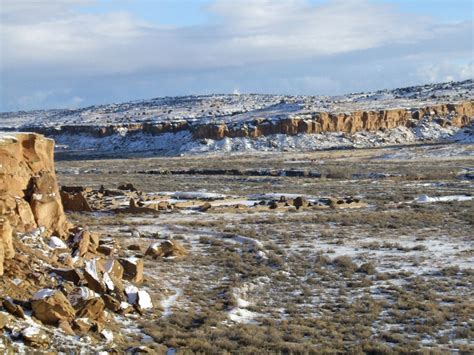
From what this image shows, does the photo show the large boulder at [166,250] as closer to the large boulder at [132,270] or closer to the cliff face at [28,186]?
the cliff face at [28,186]

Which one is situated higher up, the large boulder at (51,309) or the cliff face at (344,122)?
the cliff face at (344,122)

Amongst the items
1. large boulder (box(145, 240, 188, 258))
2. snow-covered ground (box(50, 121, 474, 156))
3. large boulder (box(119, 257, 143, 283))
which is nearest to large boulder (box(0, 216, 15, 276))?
large boulder (box(119, 257, 143, 283))

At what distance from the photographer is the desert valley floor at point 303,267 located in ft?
39.9

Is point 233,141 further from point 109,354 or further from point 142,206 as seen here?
point 109,354

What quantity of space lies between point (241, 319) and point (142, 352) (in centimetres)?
316

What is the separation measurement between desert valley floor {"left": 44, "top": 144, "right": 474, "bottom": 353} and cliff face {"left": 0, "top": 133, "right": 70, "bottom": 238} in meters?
3.10

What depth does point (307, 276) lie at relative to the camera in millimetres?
17656

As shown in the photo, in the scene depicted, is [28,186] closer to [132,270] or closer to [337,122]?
[132,270]

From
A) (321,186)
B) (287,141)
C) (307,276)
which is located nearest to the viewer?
(307,276)

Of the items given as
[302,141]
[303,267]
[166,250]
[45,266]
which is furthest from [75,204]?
[302,141]

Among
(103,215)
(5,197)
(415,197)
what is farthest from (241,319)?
(415,197)

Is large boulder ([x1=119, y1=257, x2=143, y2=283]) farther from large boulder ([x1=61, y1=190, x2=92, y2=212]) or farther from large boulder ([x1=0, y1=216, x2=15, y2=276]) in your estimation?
large boulder ([x1=61, y1=190, x2=92, y2=212])

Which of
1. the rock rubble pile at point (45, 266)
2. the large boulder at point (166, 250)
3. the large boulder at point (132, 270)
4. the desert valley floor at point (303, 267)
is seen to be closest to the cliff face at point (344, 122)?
the desert valley floor at point (303, 267)

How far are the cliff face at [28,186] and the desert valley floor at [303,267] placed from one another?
310 centimetres
